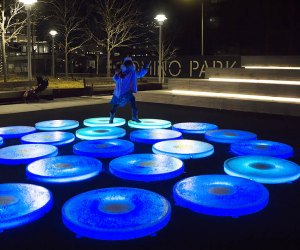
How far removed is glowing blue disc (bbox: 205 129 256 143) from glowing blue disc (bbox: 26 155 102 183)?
2992mm

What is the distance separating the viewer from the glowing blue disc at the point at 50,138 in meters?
6.91

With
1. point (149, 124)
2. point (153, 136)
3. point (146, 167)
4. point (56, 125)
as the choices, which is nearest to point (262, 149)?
point (153, 136)

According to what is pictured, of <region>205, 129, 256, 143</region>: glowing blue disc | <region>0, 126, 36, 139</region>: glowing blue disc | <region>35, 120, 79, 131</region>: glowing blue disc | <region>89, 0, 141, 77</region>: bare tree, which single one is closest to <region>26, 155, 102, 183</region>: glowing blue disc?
<region>0, 126, 36, 139</region>: glowing blue disc

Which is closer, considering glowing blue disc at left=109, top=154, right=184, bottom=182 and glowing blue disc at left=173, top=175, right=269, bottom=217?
glowing blue disc at left=173, top=175, right=269, bottom=217

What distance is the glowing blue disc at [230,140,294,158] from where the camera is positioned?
20.0 feet

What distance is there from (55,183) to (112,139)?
250cm

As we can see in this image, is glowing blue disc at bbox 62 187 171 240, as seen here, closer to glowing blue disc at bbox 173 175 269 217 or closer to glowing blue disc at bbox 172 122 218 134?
glowing blue disc at bbox 173 175 269 217

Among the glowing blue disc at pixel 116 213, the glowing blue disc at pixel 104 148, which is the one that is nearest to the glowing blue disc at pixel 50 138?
the glowing blue disc at pixel 104 148

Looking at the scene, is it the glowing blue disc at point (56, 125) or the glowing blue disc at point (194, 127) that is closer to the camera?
the glowing blue disc at point (194, 127)

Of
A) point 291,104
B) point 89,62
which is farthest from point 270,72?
point 89,62

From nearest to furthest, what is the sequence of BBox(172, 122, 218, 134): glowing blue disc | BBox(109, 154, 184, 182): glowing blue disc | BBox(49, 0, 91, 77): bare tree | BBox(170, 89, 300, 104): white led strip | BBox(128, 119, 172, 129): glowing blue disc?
BBox(109, 154, 184, 182): glowing blue disc, BBox(172, 122, 218, 134): glowing blue disc, BBox(128, 119, 172, 129): glowing blue disc, BBox(170, 89, 300, 104): white led strip, BBox(49, 0, 91, 77): bare tree

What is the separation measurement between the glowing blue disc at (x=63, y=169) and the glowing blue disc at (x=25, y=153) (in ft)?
1.08

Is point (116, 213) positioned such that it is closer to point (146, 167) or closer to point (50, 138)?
point (146, 167)

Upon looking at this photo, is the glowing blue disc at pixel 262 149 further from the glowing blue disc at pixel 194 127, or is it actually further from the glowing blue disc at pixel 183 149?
the glowing blue disc at pixel 194 127
